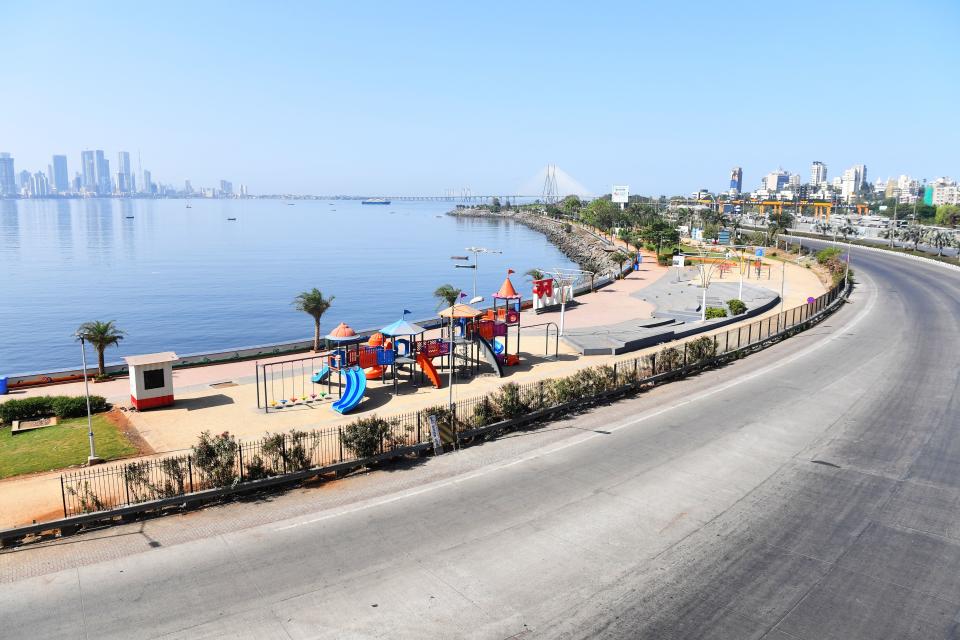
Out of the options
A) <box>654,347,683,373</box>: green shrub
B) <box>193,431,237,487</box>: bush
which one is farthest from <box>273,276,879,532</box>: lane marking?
<box>193,431,237,487</box>: bush

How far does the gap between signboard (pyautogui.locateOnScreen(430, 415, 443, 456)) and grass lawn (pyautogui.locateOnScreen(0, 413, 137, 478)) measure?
8.47 metres

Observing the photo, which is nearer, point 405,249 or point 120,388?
point 120,388

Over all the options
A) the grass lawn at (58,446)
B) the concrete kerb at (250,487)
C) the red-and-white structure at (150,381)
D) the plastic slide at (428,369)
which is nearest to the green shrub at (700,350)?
the concrete kerb at (250,487)

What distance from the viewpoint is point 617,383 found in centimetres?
2472

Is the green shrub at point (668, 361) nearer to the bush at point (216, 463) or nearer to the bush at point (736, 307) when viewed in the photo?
the bush at point (736, 307)

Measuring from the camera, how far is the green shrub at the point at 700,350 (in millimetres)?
28453

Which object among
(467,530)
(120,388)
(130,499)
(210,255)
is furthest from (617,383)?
(210,255)

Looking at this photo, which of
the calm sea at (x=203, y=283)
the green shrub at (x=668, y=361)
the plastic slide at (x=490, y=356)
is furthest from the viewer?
the calm sea at (x=203, y=283)

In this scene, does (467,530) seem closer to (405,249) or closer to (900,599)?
(900,599)

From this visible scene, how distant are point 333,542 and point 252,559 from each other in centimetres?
158

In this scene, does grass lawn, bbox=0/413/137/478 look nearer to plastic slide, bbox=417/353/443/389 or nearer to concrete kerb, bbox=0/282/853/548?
concrete kerb, bbox=0/282/853/548

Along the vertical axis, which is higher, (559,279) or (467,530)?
(559,279)

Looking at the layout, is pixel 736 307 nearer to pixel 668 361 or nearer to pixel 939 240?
pixel 668 361

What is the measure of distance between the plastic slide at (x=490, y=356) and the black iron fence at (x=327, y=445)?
5067mm
